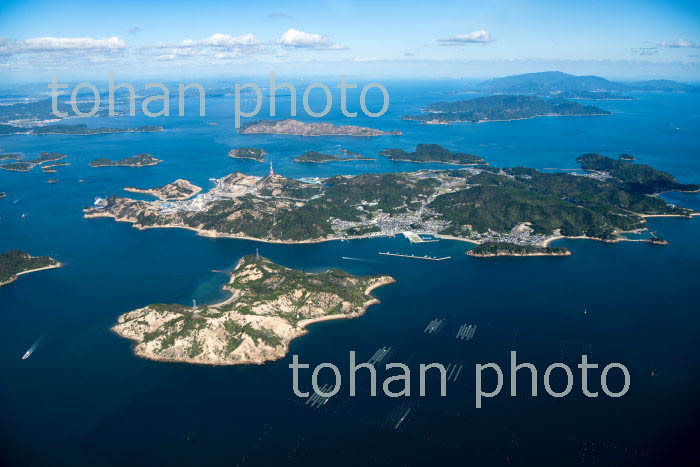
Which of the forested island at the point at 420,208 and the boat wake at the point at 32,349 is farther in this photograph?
the forested island at the point at 420,208

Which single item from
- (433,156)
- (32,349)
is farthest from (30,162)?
(433,156)

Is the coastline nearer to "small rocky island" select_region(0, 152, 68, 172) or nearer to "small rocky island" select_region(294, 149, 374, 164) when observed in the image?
"small rocky island" select_region(0, 152, 68, 172)

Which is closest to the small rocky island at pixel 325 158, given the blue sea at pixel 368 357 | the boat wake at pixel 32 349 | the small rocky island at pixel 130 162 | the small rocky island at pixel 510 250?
the small rocky island at pixel 130 162

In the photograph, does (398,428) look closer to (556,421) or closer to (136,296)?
(556,421)

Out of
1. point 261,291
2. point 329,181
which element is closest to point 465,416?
point 261,291

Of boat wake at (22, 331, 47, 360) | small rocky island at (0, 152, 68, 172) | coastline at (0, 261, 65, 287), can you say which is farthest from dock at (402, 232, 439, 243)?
small rocky island at (0, 152, 68, 172)

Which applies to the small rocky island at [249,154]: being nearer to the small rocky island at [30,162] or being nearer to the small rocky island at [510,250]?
the small rocky island at [30,162]
